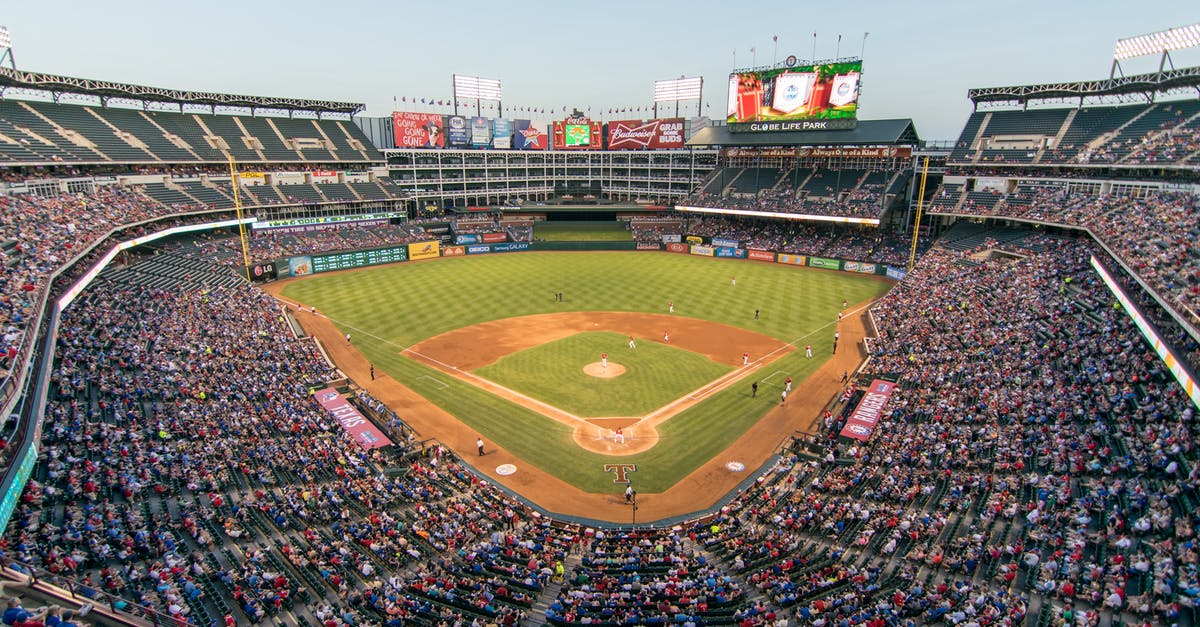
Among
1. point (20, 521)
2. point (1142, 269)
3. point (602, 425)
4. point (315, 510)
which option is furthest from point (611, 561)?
point (1142, 269)

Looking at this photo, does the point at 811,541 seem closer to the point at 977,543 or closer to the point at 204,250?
the point at 977,543

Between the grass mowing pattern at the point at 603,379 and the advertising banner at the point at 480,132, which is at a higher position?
the advertising banner at the point at 480,132

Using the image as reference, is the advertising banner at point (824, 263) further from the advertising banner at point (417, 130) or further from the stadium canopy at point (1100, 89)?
the advertising banner at point (417, 130)

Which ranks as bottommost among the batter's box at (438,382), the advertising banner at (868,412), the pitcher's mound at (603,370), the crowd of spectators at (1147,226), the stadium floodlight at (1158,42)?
the batter's box at (438,382)

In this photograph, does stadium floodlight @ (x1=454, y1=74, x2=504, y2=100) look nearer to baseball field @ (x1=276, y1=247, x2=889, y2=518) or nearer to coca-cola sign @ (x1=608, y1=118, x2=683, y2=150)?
coca-cola sign @ (x1=608, y1=118, x2=683, y2=150)

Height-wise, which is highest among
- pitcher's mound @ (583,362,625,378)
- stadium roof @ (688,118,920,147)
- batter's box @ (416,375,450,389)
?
stadium roof @ (688,118,920,147)

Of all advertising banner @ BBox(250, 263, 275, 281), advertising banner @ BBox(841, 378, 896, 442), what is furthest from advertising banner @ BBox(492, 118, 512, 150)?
advertising banner @ BBox(841, 378, 896, 442)

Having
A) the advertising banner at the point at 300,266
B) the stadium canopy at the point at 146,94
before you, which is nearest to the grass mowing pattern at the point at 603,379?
the advertising banner at the point at 300,266
